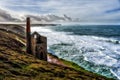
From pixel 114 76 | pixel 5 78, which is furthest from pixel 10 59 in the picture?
pixel 114 76

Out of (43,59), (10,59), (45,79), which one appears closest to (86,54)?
(43,59)

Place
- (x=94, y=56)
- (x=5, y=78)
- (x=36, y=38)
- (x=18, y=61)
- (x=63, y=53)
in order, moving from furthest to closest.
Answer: (x=63, y=53)
(x=94, y=56)
(x=36, y=38)
(x=18, y=61)
(x=5, y=78)

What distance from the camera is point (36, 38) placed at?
68750mm

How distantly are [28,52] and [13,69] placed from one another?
18.3 m

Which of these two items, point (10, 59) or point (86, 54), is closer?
point (10, 59)

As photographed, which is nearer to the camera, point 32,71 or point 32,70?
point 32,71

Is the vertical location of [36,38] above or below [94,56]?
above

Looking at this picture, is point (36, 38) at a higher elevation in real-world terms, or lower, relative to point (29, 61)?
higher

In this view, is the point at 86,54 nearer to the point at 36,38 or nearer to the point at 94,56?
the point at 94,56

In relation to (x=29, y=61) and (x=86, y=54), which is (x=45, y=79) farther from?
(x=86, y=54)

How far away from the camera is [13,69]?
54281 millimetres

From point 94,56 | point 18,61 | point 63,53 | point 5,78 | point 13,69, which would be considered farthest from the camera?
point 63,53

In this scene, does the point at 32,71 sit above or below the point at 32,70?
below

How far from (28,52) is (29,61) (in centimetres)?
1113
